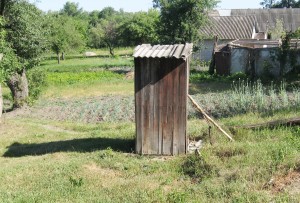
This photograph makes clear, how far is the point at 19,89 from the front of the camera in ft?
67.0

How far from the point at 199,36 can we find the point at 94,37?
4051cm

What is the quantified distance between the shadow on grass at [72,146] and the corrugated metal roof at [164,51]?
2.39m

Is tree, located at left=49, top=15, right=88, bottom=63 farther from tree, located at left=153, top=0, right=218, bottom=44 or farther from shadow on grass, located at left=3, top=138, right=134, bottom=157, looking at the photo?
shadow on grass, located at left=3, top=138, right=134, bottom=157

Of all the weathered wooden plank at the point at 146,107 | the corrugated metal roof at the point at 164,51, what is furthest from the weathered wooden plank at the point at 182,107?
the weathered wooden plank at the point at 146,107

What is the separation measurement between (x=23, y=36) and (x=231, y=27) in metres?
24.6

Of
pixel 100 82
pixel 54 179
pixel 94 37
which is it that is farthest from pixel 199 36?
pixel 94 37

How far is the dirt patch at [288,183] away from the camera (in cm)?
614

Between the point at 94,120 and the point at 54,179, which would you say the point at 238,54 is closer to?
the point at 94,120

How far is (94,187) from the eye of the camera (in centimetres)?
734

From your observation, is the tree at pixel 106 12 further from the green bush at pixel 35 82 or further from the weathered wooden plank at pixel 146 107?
the weathered wooden plank at pixel 146 107

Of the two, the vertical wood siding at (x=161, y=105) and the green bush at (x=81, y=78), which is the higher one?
the vertical wood siding at (x=161, y=105)

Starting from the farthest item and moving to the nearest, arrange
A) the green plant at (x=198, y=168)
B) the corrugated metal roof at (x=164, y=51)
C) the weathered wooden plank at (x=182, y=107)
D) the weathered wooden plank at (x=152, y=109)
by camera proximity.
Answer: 1. the weathered wooden plank at (x=152, y=109)
2. the weathered wooden plank at (x=182, y=107)
3. the corrugated metal roof at (x=164, y=51)
4. the green plant at (x=198, y=168)

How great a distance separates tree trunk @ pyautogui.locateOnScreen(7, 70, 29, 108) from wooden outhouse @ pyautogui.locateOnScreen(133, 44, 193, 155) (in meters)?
12.5

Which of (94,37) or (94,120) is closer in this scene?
(94,120)
